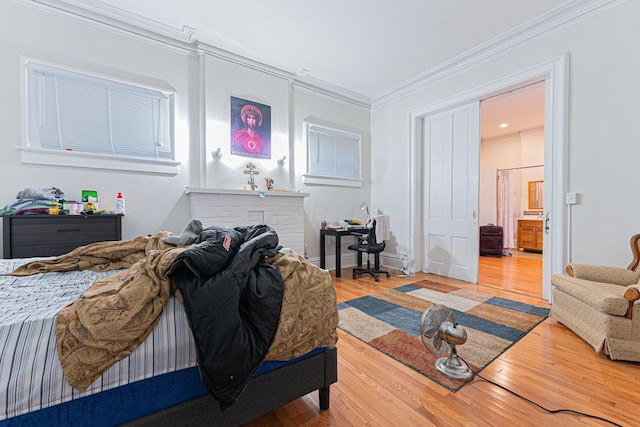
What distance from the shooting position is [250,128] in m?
3.83

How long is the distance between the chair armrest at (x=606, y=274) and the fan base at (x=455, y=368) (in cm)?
160

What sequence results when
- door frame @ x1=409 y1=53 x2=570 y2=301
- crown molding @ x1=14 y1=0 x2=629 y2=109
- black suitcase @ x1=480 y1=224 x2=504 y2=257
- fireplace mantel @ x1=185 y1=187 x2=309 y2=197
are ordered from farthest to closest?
black suitcase @ x1=480 y1=224 x2=504 y2=257 < fireplace mantel @ x1=185 y1=187 x2=309 y2=197 < door frame @ x1=409 y1=53 x2=570 y2=301 < crown molding @ x1=14 y1=0 x2=629 y2=109

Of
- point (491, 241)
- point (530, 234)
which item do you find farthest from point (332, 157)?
point (530, 234)

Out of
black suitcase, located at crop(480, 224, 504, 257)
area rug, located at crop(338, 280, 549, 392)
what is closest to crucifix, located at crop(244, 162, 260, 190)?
area rug, located at crop(338, 280, 549, 392)

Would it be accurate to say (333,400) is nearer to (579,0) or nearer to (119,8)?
(119,8)

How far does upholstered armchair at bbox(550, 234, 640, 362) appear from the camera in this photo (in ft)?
6.12

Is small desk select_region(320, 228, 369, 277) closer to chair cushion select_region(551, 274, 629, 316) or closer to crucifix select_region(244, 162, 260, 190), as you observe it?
crucifix select_region(244, 162, 260, 190)

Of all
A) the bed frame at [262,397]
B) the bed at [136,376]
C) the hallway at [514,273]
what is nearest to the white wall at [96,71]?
the bed at [136,376]

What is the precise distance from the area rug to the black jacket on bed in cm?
125

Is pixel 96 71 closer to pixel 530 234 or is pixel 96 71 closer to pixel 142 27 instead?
pixel 142 27

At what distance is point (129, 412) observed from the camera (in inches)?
Answer: 37.9

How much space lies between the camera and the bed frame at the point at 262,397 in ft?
3.38

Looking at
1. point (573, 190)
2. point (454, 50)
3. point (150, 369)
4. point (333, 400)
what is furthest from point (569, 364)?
point (454, 50)

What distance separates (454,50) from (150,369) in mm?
4511
